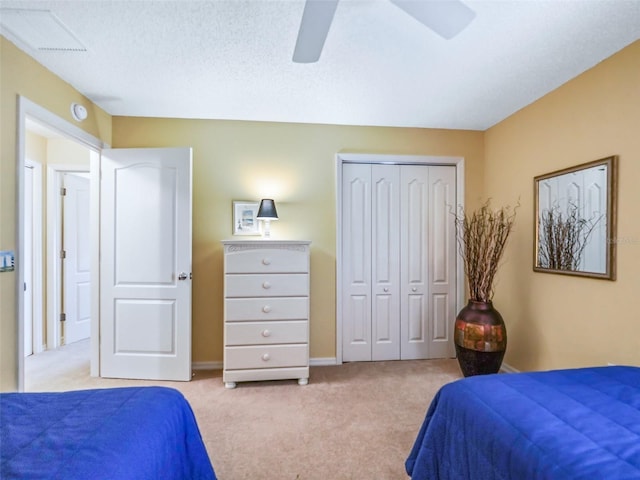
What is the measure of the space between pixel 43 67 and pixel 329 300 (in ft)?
9.26

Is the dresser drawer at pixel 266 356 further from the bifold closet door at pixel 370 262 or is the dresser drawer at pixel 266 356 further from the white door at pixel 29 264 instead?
the white door at pixel 29 264

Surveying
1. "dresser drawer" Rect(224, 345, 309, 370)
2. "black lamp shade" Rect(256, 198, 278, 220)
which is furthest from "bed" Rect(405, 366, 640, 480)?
"black lamp shade" Rect(256, 198, 278, 220)

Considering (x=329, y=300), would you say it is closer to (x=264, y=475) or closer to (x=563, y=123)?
(x=264, y=475)

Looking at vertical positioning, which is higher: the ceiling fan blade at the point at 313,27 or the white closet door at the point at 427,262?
the ceiling fan blade at the point at 313,27

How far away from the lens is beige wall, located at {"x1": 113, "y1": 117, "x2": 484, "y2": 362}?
2990mm

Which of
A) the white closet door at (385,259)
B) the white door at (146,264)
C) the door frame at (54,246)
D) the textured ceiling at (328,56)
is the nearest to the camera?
the textured ceiling at (328,56)

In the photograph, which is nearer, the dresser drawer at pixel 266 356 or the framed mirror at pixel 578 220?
the framed mirror at pixel 578 220

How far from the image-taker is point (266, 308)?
2639 millimetres

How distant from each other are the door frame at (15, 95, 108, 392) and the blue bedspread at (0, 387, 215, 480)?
1.04 meters

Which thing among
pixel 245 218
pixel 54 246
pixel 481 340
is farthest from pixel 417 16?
pixel 54 246

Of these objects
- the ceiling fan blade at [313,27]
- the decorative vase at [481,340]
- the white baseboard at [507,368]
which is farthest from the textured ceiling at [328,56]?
the white baseboard at [507,368]

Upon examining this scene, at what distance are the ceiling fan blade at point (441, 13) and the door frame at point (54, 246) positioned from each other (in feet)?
12.3

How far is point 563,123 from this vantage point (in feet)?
7.69

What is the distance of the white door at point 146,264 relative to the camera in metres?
2.72
